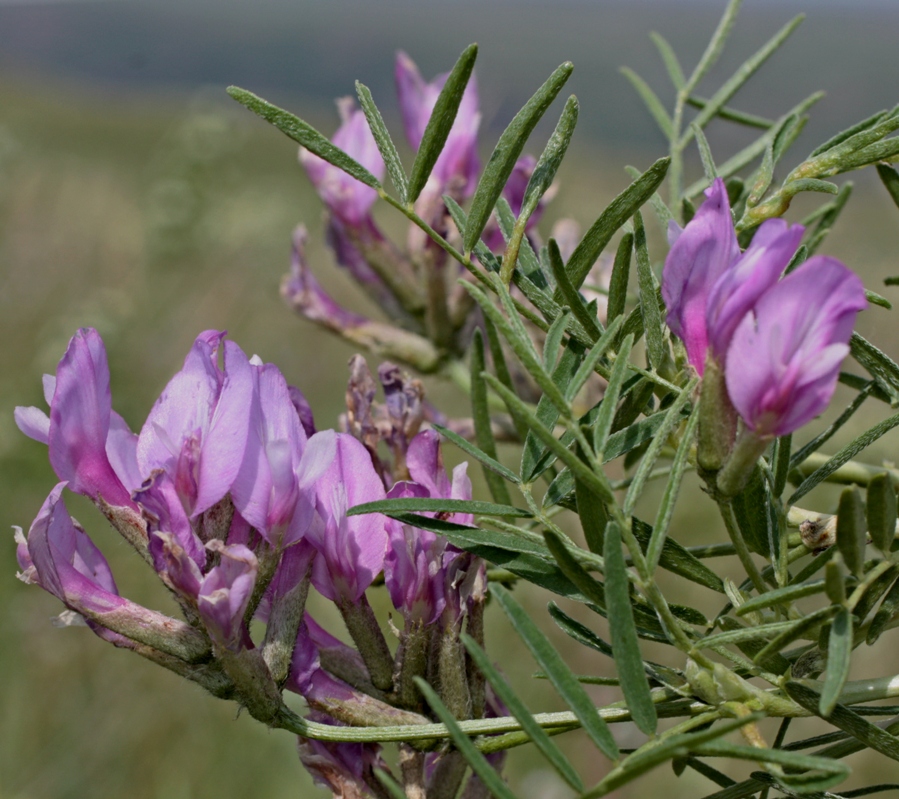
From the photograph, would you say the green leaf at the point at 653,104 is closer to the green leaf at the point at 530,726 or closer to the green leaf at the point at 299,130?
the green leaf at the point at 299,130

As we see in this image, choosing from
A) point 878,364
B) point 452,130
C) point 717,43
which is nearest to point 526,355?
point 878,364

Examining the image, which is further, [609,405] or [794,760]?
[609,405]

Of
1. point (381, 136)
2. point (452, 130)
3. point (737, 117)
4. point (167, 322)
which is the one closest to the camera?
point (381, 136)

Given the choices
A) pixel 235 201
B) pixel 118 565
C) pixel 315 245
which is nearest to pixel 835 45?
pixel 315 245

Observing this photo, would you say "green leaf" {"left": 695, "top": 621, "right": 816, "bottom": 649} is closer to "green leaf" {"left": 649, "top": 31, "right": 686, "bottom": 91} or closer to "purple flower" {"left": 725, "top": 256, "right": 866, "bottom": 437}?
"purple flower" {"left": 725, "top": 256, "right": 866, "bottom": 437}

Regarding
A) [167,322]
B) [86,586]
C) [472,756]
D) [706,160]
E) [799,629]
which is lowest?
[167,322]

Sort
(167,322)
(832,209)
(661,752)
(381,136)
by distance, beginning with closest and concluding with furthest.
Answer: (661,752) → (381,136) → (832,209) → (167,322)

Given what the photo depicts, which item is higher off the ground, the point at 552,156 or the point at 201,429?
the point at 552,156

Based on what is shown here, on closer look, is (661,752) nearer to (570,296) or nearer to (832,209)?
(570,296)
